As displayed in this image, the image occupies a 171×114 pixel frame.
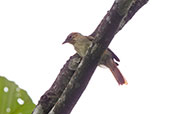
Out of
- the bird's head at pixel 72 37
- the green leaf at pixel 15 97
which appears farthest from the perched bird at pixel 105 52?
the green leaf at pixel 15 97

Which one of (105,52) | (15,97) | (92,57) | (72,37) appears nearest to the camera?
(92,57)

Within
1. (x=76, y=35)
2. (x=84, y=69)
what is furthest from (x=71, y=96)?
(x=76, y=35)

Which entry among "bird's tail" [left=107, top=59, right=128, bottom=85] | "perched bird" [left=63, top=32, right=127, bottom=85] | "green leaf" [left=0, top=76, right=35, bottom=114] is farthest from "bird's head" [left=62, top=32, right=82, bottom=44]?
"green leaf" [left=0, top=76, right=35, bottom=114]

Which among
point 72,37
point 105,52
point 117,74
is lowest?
point 105,52

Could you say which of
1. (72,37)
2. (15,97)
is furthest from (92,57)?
(72,37)

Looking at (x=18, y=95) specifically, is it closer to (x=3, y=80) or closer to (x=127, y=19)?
(x=3, y=80)

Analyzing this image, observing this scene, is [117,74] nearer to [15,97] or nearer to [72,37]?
[72,37]

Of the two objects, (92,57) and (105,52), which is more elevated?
(105,52)

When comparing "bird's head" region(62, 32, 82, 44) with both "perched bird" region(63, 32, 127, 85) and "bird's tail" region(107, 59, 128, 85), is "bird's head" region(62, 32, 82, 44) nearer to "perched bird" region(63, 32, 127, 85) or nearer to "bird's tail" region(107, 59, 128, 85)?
"perched bird" region(63, 32, 127, 85)
